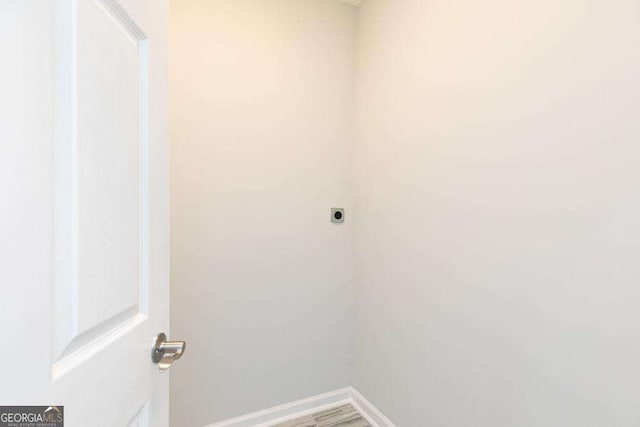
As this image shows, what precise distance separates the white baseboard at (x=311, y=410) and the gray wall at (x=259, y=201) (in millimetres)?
51

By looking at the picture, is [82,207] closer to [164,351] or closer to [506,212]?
[164,351]

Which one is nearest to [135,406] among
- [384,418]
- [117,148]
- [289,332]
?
[117,148]

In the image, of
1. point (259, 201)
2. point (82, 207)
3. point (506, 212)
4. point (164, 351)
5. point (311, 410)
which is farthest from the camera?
point (311, 410)

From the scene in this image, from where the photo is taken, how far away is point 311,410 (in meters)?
1.93

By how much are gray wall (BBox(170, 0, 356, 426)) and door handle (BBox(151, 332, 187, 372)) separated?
96 cm

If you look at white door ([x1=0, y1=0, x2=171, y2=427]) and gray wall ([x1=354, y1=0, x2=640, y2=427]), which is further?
gray wall ([x1=354, y1=0, x2=640, y2=427])

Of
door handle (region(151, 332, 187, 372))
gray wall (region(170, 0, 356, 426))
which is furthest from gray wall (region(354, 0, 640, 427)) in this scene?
door handle (region(151, 332, 187, 372))

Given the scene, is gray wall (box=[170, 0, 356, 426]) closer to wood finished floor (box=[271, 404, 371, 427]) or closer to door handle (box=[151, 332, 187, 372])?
Answer: wood finished floor (box=[271, 404, 371, 427])

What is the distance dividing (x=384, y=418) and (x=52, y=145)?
6.64ft

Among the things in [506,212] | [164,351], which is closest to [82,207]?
[164,351]

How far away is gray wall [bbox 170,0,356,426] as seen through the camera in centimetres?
161

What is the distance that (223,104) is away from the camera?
1687 mm

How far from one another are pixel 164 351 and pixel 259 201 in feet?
3.79

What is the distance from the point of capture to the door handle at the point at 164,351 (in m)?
0.69
